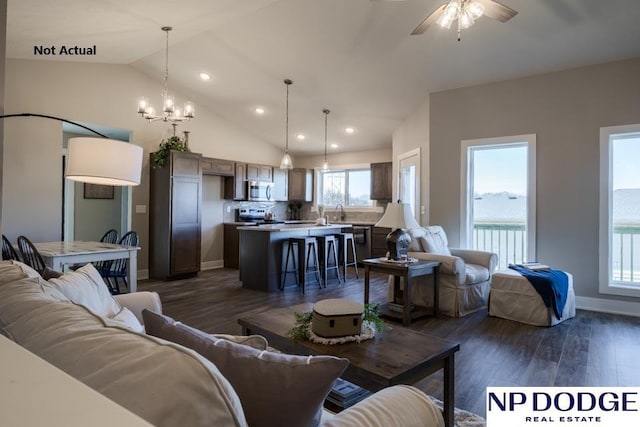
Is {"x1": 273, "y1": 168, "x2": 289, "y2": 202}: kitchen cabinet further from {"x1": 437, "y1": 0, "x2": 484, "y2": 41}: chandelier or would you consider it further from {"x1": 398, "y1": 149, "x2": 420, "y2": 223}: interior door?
{"x1": 437, "y1": 0, "x2": 484, "y2": 41}: chandelier

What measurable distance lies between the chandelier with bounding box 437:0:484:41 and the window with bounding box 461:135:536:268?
8.39 ft

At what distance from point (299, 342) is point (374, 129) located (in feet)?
19.0

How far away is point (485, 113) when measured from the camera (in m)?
5.28

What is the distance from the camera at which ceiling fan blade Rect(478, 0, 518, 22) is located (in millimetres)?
2861

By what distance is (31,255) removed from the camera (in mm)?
3652

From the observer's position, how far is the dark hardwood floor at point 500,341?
8.74 feet

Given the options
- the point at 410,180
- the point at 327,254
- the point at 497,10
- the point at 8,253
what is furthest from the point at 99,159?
the point at 410,180

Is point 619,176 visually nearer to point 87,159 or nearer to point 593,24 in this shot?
point 593,24

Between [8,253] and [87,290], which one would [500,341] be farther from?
[8,253]

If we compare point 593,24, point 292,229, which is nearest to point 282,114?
point 292,229

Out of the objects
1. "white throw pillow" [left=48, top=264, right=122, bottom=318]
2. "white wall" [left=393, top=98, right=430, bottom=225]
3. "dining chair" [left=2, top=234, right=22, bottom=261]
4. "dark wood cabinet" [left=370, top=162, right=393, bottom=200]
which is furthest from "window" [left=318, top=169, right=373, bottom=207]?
"white throw pillow" [left=48, top=264, right=122, bottom=318]

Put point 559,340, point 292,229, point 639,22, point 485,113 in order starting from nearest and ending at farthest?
point 559,340 < point 639,22 < point 485,113 < point 292,229

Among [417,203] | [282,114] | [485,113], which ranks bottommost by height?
[417,203]

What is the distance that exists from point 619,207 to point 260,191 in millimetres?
5949
